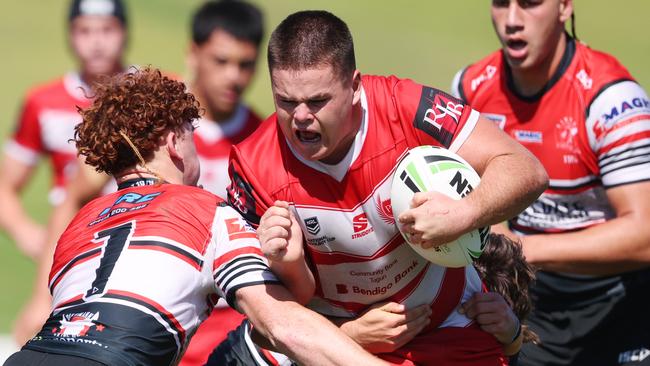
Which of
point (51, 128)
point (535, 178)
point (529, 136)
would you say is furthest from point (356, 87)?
point (51, 128)

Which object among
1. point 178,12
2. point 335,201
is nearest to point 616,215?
point 335,201

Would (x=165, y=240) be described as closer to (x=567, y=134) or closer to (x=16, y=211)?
(x=567, y=134)

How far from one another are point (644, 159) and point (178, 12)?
11395mm

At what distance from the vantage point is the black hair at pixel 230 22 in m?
8.53

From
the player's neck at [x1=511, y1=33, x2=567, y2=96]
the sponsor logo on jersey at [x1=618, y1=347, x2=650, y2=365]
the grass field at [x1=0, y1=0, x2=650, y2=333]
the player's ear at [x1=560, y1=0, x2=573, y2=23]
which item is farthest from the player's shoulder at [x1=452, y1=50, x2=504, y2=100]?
the grass field at [x1=0, y1=0, x2=650, y2=333]

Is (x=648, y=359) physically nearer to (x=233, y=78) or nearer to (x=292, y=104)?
(x=292, y=104)

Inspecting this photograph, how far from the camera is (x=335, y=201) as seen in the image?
500 centimetres

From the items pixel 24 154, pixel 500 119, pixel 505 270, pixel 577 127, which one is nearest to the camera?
pixel 505 270

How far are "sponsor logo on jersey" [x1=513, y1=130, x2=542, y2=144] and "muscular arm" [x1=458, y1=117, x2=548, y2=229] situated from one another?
1.61 metres

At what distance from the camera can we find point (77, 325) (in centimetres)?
453

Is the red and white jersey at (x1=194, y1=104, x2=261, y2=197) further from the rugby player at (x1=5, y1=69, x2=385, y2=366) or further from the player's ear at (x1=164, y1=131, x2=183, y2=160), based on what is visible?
the rugby player at (x1=5, y1=69, x2=385, y2=366)

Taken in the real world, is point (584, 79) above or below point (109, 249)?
above

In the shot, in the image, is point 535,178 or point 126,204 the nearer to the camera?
point 535,178

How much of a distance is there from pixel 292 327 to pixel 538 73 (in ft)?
8.64
